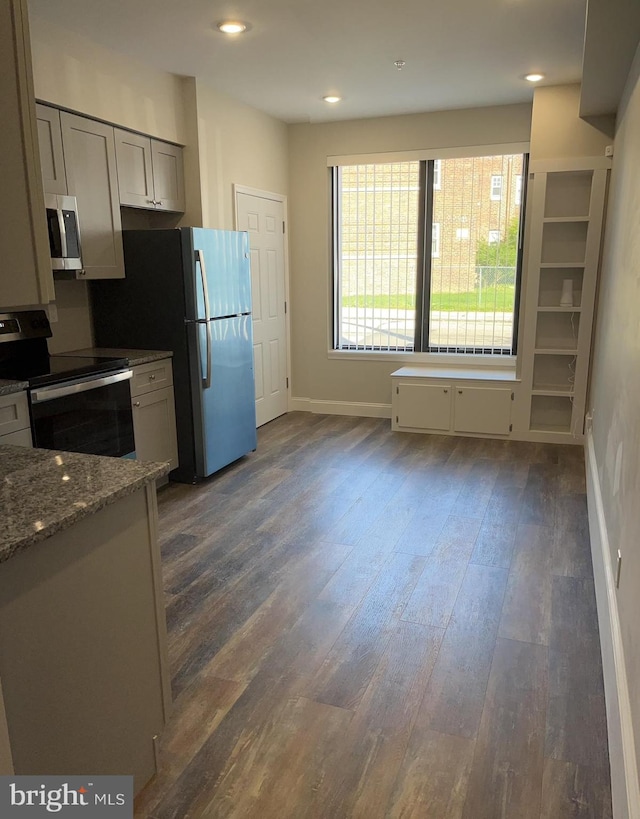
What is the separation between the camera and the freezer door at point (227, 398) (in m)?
4.16

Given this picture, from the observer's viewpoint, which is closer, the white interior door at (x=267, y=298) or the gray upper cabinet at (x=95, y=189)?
the gray upper cabinet at (x=95, y=189)

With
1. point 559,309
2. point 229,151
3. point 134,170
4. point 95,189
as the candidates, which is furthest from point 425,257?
point 95,189

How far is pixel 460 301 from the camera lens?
553 centimetres

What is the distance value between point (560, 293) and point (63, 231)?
12.0ft

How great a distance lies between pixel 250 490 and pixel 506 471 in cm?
182

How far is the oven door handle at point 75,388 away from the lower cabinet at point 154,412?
0.55 ft

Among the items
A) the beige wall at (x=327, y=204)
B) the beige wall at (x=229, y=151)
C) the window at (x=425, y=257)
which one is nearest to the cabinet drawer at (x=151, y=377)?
the beige wall at (x=229, y=151)

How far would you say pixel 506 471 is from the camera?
4.44 meters

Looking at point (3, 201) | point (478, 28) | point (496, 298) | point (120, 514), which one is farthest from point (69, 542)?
point (496, 298)

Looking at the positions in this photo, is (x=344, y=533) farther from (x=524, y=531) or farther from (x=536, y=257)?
(x=536, y=257)

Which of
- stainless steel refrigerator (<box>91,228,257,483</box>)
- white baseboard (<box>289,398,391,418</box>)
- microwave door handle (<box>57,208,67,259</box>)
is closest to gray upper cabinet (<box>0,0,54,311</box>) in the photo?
microwave door handle (<box>57,208,67,259</box>)

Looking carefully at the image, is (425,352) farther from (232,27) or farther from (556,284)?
(232,27)

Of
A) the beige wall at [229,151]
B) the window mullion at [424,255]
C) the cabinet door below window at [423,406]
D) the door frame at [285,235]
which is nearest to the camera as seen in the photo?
the beige wall at [229,151]

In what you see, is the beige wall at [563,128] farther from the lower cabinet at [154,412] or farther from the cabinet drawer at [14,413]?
the cabinet drawer at [14,413]
